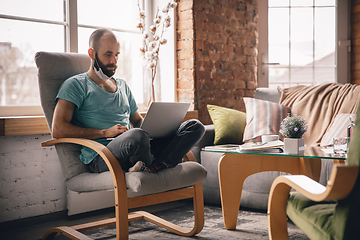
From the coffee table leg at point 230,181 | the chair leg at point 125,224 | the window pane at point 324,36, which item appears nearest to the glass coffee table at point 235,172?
the coffee table leg at point 230,181

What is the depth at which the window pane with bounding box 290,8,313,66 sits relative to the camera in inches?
156

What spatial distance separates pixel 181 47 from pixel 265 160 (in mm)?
1531

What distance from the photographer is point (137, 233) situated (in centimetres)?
221

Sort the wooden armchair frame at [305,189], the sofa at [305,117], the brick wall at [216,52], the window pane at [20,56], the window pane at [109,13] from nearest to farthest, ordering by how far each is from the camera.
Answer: the wooden armchair frame at [305,189] → the window pane at [20,56] → the sofa at [305,117] → the window pane at [109,13] → the brick wall at [216,52]

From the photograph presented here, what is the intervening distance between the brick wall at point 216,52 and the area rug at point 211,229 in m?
1.06

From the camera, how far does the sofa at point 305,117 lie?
8.41 feet

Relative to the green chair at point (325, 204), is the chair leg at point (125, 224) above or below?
below

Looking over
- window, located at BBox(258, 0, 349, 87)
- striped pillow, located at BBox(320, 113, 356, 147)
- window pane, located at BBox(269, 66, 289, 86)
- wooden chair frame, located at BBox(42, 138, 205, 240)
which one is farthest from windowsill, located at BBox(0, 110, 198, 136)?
window pane, located at BBox(269, 66, 289, 86)

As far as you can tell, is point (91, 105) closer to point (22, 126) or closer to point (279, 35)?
point (22, 126)

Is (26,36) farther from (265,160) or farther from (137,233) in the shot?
(265,160)

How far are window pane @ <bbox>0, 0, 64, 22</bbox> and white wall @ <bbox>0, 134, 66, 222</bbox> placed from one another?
860mm

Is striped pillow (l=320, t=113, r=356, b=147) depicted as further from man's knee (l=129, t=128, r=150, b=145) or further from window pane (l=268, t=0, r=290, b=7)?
window pane (l=268, t=0, r=290, b=7)

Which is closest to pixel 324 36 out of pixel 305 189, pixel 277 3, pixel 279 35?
pixel 279 35

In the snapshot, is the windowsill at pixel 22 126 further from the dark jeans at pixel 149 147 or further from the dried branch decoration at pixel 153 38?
the dried branch decoration at pixel 153 38
